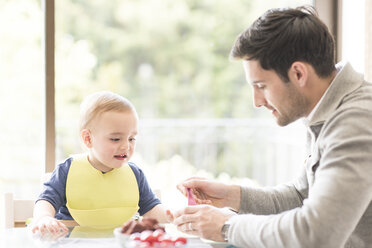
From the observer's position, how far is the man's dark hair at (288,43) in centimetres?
144

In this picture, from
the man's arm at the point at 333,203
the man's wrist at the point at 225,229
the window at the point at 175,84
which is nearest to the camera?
the man's arm at the point at 333,203

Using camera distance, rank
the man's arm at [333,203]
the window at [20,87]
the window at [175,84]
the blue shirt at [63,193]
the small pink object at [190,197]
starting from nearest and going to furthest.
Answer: the man's arm at [333,203]
the small pink object at [190,197]
the blue shirt at [63,193]
the window at [20,87]
the window at [175,84]

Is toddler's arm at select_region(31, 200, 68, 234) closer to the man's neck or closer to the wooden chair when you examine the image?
the wooden chair

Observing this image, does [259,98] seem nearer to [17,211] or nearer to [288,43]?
[288,43]

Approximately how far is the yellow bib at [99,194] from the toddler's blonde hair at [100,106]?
0.51ft

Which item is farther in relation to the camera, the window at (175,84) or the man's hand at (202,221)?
the window at (175,84)

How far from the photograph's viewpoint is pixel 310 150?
5.32 feet

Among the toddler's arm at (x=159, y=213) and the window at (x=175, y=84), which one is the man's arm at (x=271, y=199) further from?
the window at (x=175, y=84)

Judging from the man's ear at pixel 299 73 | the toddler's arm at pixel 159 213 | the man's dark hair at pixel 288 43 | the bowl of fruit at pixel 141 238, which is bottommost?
the toddler's arm at pixel 159 213

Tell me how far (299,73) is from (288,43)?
0.09 m

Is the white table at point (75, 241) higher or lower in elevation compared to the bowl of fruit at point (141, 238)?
lower

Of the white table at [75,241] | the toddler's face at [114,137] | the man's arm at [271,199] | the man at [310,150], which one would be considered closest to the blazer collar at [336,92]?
the man at [310,150]

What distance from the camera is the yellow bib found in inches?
72.5

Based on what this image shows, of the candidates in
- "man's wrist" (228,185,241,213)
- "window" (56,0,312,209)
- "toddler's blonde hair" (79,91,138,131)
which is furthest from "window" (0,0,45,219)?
"man's wrist" (228,185,241,213)
